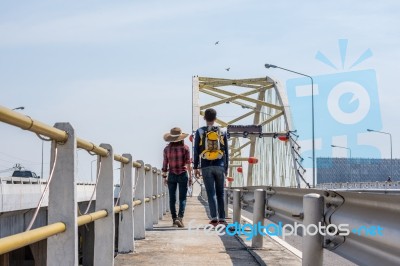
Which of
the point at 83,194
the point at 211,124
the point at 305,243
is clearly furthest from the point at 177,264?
the point at 83,194

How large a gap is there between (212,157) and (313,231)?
5.11 m

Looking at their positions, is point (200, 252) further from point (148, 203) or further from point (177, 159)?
point (177, 159)

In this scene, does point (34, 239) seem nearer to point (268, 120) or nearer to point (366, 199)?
point (366, 199)

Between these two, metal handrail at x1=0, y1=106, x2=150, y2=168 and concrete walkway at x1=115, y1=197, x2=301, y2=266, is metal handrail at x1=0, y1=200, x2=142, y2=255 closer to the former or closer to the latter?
metal handrail at x1=0, y1=106, x2=150, y2=168

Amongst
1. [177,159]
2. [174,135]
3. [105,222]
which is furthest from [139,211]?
[105,222]

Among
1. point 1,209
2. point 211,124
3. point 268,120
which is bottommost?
point 1,209

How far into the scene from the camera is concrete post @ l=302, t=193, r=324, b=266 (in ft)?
17.0

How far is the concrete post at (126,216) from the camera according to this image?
8031mm

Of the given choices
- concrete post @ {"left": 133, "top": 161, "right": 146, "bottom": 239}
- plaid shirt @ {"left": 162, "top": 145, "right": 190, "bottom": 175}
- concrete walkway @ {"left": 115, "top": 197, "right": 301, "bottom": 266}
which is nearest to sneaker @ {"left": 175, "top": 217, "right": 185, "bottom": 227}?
plaid shirt @ {"left": 162, "top": 145, "right": 190, "bottom": 175}

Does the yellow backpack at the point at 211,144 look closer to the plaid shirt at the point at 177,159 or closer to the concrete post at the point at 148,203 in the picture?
the concrete post at the point at 148,203

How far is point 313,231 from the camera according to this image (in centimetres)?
521

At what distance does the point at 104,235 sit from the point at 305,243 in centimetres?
185

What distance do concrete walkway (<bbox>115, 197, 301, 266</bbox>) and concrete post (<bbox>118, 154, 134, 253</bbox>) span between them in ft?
0.54

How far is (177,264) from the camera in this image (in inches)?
267
